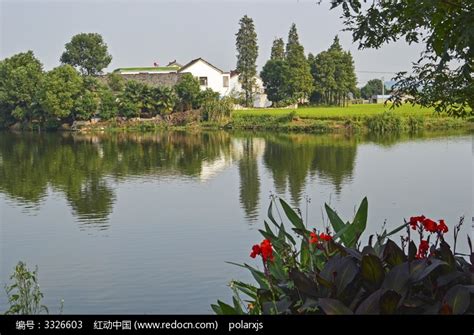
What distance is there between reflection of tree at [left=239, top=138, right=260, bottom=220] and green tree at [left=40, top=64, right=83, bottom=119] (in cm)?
2052

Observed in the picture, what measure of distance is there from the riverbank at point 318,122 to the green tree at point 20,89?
4.96 meters

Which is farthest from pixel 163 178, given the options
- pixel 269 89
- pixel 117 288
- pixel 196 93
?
pixel 269 89

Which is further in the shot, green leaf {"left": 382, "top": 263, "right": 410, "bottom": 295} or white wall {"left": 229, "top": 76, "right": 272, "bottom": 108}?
white wall {"left": 229, "top": 76, "right": 272, "bottom": 108}

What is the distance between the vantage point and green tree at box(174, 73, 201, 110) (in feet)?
161

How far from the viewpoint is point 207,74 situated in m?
56.0

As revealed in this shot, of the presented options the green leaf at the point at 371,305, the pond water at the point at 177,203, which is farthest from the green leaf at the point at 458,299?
the pond water at the point at 177,203

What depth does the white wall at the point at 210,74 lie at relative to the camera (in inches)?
2197

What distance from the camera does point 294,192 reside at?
17406 mm

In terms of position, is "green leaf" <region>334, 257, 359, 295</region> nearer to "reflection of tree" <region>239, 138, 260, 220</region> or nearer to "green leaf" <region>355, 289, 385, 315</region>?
"green leaf" <region>355, 289, 385, 315</region>

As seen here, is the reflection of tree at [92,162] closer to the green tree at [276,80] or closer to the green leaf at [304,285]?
the green leaf at [304,285]

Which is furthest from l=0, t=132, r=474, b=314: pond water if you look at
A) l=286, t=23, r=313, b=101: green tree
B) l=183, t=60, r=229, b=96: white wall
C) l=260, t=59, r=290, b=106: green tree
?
l=183, t=60, r=229, b=96: white wall

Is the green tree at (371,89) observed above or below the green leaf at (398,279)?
above

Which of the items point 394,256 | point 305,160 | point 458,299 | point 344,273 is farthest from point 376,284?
point 305,160
